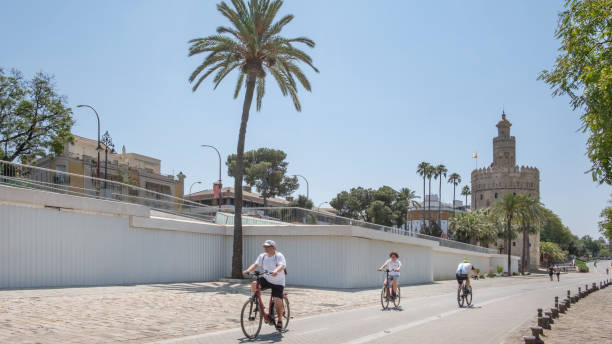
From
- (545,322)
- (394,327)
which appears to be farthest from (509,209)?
(394,327)

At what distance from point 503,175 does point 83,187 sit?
11117 cm

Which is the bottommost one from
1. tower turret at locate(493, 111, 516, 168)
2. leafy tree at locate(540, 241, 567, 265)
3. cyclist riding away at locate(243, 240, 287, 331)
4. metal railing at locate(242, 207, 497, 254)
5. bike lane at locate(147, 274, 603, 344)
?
leafy tree at locate(540, 241, 567, 265)

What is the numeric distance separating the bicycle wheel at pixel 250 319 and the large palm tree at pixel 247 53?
52.0 feet

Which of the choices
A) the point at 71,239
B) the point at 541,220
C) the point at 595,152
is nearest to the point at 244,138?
the point at 71,239

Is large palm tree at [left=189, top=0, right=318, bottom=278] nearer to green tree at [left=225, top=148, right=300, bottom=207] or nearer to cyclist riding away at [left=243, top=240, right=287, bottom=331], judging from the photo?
cyclist riding away at [left=243, top=240, right=287, bottom=331]

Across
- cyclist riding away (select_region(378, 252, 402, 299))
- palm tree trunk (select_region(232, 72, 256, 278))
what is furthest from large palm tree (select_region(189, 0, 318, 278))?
cyclist riding away (select_region(378, 252, 402, 299))

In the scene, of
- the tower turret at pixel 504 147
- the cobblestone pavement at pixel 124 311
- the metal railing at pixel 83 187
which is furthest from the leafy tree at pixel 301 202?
the tower turret at pixel 504 147

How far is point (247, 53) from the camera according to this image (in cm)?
2614

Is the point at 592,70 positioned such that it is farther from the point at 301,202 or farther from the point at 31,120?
the point at 301,202

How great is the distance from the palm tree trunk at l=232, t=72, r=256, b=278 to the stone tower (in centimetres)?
10237

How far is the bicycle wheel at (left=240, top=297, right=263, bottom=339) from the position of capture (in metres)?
9.70

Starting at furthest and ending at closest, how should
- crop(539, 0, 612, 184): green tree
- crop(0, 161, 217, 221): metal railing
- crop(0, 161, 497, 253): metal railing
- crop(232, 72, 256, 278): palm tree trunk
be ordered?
crop(232, 72, 256, 278): palm tree trunk
crop(0, 161, 497, 253): metal railing
crop(0, 161, 217, 221): metal railing
crop(539, 0, 612, 184): green tree

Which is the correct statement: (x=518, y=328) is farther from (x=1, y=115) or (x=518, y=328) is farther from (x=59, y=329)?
(x=1, y=115)

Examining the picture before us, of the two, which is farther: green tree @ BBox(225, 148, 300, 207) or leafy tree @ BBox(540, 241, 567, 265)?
leafy tree @ BBox(540, 241, 567, 265)
